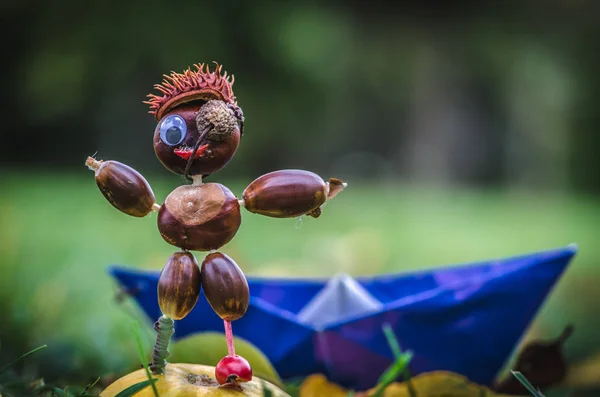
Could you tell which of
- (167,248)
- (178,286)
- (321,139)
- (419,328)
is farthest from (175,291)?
(321,139)

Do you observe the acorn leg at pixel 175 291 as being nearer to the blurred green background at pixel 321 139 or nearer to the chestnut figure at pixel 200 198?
the chestnut figure at pixel 200 198

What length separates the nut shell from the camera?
578mm

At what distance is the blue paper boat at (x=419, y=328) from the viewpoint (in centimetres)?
76

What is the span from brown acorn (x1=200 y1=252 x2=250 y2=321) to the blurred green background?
435 mm

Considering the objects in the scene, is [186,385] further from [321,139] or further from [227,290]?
[321,139]

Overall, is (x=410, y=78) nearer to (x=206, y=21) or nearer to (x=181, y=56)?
(x=206, y=21)

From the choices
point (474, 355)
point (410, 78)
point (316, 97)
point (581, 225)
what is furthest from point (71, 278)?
point (410, 78)

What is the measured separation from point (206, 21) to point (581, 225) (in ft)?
11.3

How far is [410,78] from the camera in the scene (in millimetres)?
7121

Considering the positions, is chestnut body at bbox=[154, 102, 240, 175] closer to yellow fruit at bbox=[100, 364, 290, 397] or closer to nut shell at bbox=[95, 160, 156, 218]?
nut shell at bbox=[95, 160, 156, 218]

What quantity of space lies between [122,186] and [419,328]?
398mm

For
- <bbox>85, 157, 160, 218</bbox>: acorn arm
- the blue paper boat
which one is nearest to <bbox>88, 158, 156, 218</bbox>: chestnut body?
<bbox>85, 157, 160, 218</bbox>: acorn arm

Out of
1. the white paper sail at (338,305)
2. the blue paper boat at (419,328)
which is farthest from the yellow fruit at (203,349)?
the white paper sail at (338,305)

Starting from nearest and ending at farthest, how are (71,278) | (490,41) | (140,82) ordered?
(71,278), (140,82), (490,41)
